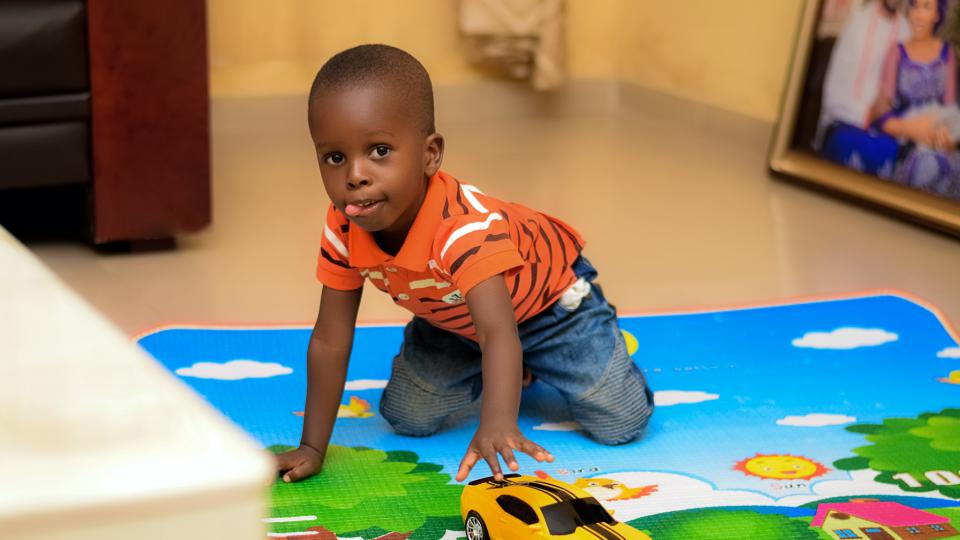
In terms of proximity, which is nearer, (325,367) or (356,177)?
(356,177)

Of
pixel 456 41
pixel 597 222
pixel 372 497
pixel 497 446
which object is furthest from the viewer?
pixel 456 41

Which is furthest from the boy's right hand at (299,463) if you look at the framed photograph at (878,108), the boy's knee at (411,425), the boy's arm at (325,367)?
the framed photograph at (878,108)

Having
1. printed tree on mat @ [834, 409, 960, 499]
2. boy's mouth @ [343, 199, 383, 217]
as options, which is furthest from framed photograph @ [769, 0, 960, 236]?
boy's mouth @ [343, 199, 383, 217]

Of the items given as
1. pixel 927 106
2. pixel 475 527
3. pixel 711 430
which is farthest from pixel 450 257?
pixel 927 106

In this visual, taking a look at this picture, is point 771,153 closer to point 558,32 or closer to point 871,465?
point 558,32

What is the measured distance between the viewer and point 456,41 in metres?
2.99

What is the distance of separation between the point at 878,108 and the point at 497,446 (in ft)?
5.29

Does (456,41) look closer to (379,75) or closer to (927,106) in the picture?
(927,106)

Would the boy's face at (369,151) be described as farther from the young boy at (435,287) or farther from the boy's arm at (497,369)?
the boy's arm at (497,369)

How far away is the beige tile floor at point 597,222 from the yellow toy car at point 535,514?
66cm

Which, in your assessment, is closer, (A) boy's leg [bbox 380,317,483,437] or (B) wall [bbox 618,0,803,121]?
(A) boy's leg [bbox 380,317,483,437]

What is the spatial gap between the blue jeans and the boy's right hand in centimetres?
14

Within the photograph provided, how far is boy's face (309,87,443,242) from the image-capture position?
982mm

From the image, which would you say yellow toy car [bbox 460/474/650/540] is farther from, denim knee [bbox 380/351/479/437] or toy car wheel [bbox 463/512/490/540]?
denim knee [bbox 380/351/479/437]
